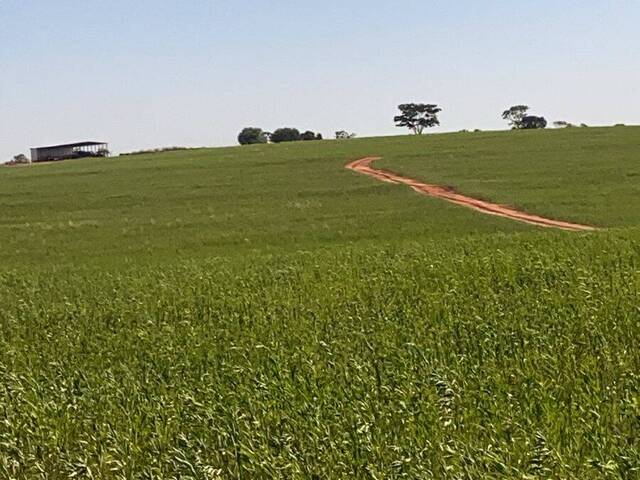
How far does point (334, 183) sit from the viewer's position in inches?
1820

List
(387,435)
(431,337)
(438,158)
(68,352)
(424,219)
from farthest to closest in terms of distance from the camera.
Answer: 1. (438,158)
2. (424,219)
3. (68,352)
4. (431,337)
5. (387,435)

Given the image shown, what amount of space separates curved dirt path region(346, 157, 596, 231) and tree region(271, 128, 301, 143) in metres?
74.4

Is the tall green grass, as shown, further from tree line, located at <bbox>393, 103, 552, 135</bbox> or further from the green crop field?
tree line, located at <bbox>393, 103, 552, 135</bbox>

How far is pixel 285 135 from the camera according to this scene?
5098 inches

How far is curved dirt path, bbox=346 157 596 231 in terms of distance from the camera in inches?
1106

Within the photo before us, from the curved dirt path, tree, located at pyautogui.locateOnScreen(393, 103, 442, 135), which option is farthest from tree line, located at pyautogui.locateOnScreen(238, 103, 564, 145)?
the curved dirt path

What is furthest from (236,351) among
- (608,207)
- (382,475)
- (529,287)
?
(608,207)

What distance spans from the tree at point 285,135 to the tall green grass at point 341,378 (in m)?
115

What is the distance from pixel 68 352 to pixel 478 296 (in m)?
6.21

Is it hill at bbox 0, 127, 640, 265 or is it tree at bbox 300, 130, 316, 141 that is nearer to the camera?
hill at bbox 0, 127, 640, 265

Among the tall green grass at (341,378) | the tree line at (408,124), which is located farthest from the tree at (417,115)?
the tall green grass at (341,378)

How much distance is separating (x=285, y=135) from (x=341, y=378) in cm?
12383

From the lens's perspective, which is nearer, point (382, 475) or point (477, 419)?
point (382, 475)

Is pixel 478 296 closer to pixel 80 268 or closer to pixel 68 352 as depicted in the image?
pixel 68 352
